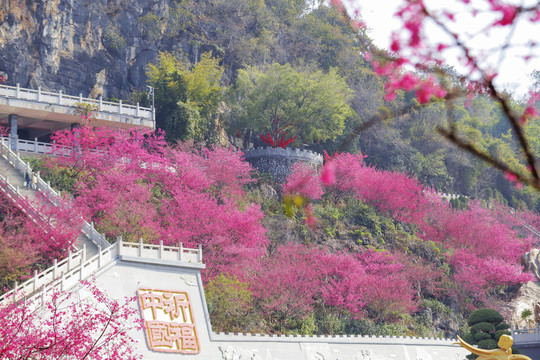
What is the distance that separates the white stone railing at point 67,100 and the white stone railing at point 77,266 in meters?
12.2

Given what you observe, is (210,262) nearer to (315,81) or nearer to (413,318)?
(413,318)

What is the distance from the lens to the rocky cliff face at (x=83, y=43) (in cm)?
4191

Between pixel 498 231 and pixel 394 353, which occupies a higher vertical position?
pixel 498 231

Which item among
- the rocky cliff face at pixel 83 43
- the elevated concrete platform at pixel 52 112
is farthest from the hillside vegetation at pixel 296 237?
the rocky cliff face at pixel 83 43

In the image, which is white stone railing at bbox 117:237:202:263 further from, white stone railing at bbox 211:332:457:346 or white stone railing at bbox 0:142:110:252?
white stone railing at bbox 211:332:457:346

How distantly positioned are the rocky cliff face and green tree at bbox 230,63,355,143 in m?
6.41

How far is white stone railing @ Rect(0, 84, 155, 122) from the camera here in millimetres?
36812

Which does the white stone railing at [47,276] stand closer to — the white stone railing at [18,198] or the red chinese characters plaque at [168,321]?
the red chinese characters plaque at [168,321]

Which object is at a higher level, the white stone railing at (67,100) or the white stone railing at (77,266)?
the white stone railing at (67,100)

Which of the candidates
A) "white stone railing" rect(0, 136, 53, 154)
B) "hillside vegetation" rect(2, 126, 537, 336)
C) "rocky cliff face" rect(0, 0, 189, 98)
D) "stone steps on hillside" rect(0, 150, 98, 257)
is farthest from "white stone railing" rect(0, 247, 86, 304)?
"rocky cliff face" rect(0, 0, 189, 98)

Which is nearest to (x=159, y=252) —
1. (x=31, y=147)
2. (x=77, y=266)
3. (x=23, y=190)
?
(x=77, y=266)

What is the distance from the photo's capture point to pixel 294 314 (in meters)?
32.4

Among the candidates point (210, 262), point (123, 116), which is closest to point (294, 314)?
point (210, 262)

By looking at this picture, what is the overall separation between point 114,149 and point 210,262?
7804mm
